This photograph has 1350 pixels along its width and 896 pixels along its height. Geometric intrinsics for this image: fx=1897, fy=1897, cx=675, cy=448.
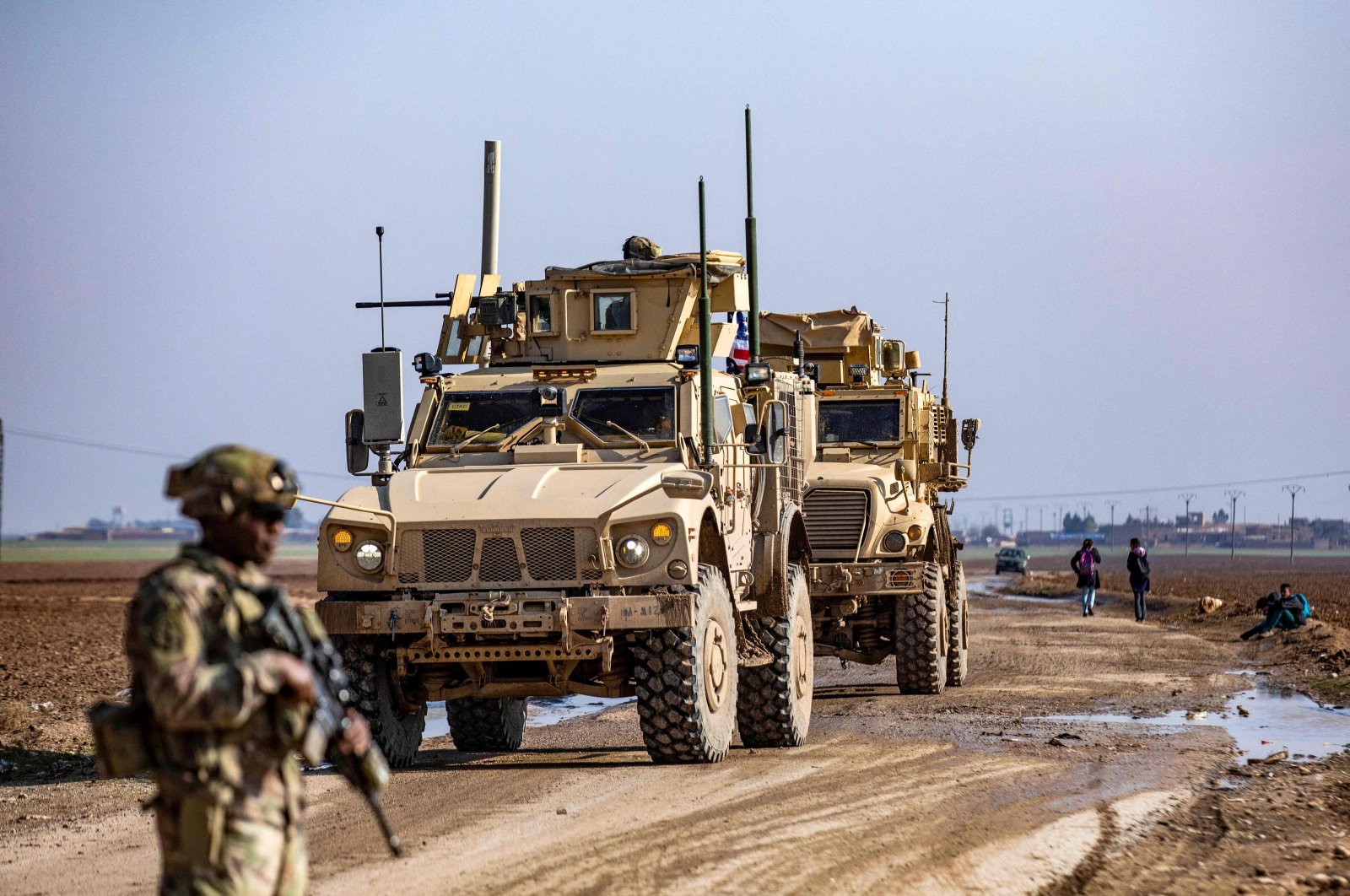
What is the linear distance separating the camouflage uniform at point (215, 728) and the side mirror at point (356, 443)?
26.0ft

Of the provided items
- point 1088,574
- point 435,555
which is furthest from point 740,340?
point 1088,574

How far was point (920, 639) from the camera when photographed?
17.8 meters

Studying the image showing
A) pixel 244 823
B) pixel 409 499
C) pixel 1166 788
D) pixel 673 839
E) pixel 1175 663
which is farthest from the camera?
pixel 1175 663

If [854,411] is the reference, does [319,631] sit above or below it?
below

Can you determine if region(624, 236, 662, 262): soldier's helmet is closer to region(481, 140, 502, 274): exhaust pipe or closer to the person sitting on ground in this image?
region(481, 140, 502, 274): exhaust pipe

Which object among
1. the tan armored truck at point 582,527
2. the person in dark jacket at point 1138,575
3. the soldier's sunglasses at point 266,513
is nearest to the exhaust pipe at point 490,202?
the tan armored truck at point 582,527

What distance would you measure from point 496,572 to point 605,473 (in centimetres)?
111

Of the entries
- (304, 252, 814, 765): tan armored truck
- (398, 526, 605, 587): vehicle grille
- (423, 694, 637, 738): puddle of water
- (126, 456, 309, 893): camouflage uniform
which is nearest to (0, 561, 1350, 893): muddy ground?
(423, 694, 637, 738): puddle of water

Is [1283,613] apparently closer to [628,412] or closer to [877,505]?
[877,505]

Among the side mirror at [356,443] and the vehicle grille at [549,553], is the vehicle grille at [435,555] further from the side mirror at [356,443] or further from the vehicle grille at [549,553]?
the side mirror at [356,443]

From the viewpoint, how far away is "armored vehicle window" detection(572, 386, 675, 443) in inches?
511

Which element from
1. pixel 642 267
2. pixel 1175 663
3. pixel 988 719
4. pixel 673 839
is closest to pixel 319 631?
pixel 673 839

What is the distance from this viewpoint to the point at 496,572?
11.5m

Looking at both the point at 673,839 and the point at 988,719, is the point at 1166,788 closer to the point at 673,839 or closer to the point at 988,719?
the point at 673,839
